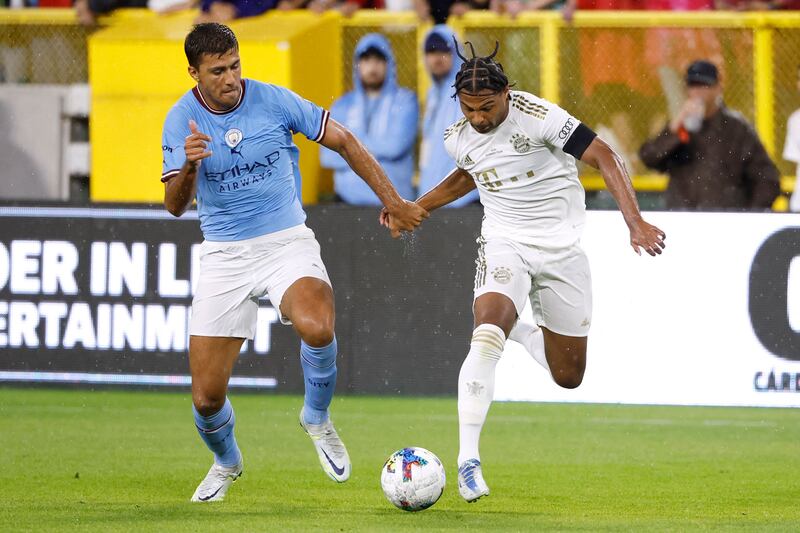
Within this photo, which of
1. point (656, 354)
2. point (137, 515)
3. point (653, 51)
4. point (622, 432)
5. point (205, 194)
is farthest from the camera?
point (653, 51)

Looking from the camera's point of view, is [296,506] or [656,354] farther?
[656,354]

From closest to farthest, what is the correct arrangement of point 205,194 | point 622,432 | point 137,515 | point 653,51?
point 137,515 → point 205,194 → point 622,432 → point 653,51

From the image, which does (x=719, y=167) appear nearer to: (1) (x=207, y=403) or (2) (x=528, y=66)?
(2) (x=528, y=66)

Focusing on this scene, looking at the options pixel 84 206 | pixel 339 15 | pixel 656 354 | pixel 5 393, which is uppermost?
pixel 339 15

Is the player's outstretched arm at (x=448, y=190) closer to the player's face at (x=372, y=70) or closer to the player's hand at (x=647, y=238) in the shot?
the player's hand at (x=647, y=238)

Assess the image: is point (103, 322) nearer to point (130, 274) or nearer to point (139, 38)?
point (130, 274)

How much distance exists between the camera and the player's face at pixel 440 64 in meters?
11.9

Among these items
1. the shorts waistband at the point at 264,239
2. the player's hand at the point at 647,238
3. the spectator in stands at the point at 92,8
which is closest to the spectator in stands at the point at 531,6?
the spectator in stands at the point at 92,8

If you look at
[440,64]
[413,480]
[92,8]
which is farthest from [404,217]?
[92,8]

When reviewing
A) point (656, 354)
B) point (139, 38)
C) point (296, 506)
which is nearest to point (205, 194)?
point (296, 506)

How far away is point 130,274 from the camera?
1155 cm

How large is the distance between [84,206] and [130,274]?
0.67m

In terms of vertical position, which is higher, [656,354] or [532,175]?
[532,175]

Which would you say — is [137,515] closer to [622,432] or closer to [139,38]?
[622,432]
